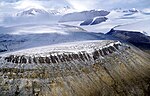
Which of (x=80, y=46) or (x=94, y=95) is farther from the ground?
(x=80, y=46)

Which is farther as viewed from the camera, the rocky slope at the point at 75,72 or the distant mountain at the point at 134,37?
the distant mountain at the point at 134,37

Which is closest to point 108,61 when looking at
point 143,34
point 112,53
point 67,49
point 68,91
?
point 112,53

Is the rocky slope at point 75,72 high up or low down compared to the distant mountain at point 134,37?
up

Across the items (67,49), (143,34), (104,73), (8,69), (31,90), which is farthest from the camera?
(143,34)

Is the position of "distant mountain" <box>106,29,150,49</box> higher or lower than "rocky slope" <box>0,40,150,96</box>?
lower

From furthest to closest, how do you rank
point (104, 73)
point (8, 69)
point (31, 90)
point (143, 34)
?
1. point (143, 34)
2. point (104, 73)
3. point (8, 69)
4. point (31, 90)

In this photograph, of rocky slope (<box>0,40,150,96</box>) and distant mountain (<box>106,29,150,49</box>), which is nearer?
rocky slope (<box>0,40,150,96</box>)

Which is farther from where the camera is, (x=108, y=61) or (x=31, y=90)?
(x=108, y=61)

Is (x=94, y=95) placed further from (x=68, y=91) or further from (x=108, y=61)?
(x=108, y=61)
